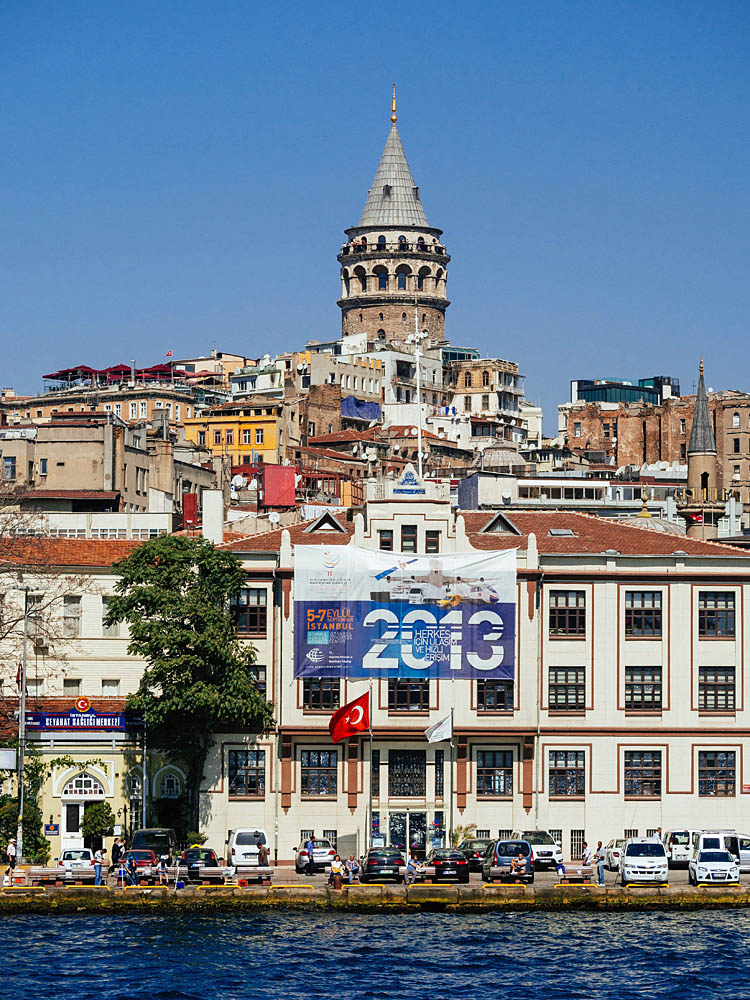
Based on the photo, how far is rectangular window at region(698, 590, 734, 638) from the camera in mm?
91812

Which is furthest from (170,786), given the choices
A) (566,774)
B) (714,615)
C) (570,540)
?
(714,615)

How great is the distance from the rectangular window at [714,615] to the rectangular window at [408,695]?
38.4ft

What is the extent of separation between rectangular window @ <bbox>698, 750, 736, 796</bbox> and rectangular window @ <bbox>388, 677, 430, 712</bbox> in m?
11.5

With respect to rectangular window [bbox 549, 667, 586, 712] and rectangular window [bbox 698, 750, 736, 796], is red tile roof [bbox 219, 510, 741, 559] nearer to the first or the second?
rectangular window [bbox 549, 667, 586, 712]

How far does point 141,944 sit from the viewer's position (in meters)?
70.7

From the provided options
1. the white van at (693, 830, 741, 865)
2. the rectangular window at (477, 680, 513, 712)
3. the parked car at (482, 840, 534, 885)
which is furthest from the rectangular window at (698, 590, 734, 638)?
the parked car at (482, 840, 534, 885)

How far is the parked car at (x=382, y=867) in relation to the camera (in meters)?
78.8

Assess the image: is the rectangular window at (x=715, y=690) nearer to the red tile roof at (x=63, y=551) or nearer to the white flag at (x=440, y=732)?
the white flag at (x=440, y=732)

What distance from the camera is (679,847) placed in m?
85.3

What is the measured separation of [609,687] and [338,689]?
11127 millimetres

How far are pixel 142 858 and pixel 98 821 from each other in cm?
797

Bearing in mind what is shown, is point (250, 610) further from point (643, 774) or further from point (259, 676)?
point (643, 774)

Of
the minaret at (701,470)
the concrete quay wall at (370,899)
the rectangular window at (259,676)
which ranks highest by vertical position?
the minaret at (701,470)

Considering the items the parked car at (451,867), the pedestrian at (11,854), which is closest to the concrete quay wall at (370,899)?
the parked car at (451,867)
